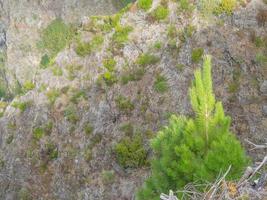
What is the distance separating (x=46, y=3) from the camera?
115 feet

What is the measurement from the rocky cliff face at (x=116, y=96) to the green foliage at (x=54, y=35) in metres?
16.1

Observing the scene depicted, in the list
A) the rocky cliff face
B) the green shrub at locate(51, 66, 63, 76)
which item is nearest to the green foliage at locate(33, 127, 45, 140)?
the rocky cliff face

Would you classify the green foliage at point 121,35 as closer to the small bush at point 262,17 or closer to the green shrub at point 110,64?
the green shrub at point 110,64

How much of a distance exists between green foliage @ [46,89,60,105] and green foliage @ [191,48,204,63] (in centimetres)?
487

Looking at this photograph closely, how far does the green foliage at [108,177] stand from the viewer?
44.9 feet

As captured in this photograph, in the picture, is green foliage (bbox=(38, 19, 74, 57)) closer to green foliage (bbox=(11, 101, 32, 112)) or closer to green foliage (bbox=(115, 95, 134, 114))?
green foliage (bbox=(11, 101, 32, 112))

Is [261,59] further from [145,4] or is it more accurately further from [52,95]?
[52,95]

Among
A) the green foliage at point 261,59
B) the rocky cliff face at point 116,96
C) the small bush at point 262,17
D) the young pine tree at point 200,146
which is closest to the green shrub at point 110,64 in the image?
the rocky cliff face at point 116,96

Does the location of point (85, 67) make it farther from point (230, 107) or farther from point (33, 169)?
point (230, 107)

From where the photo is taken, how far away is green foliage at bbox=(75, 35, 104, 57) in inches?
647

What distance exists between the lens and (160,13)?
1588cm

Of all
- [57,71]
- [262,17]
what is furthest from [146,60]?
[262,17]

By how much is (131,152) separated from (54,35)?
2174 centimetres

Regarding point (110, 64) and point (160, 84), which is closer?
point (160, 84)
